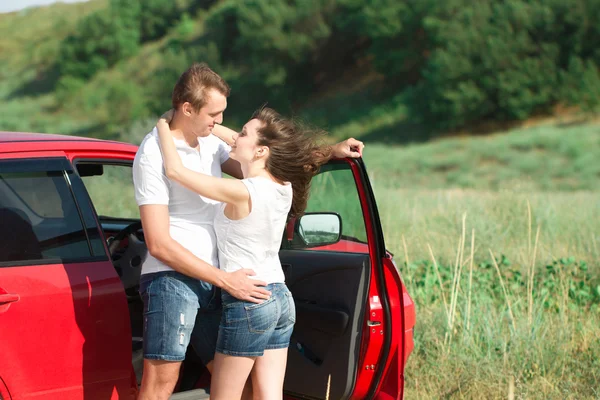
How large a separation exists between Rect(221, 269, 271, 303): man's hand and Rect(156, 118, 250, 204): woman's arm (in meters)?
0.26

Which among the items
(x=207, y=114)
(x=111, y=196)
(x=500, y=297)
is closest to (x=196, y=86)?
(x=207, y=114)

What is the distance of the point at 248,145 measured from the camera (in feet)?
9.78

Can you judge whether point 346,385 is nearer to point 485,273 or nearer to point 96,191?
point 485,273

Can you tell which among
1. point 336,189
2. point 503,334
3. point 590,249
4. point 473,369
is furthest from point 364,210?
point 590,249

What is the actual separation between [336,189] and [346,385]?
3.60 feet

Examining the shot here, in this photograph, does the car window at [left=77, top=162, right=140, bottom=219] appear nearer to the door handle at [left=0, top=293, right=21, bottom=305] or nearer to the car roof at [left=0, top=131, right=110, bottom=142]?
the car roof at [left=0, top=131, right=110, bottom=142]

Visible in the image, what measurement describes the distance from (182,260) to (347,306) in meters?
0.99

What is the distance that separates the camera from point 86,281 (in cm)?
292

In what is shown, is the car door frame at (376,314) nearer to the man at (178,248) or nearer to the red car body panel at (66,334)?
the man at (178,248)

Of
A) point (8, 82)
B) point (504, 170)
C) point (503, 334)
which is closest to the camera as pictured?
point (503, 334)

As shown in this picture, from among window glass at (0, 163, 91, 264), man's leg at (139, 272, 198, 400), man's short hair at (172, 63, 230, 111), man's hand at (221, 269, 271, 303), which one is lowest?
man's leg at (139, 272, 198, 400)

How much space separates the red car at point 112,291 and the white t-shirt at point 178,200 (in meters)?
0.28

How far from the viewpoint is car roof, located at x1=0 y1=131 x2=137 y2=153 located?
291cm

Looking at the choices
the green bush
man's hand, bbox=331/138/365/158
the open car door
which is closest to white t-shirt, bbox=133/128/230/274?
man's hand, bbox=331/138/365/158
